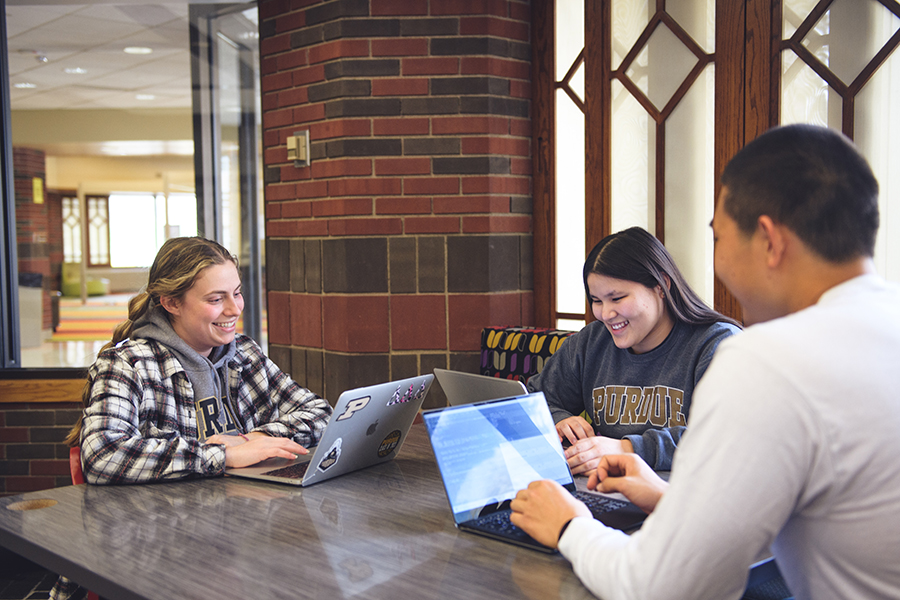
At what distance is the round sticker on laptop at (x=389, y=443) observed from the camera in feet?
5.73

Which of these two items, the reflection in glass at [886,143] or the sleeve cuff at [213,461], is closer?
the sleeve cuff at [213,461]

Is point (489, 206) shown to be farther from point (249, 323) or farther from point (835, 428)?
point (835, 428)

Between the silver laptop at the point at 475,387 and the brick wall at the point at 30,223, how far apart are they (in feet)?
9.97

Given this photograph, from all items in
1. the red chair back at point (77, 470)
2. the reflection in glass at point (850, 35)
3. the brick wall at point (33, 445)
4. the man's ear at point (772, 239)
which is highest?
the reflection in glass at point (850, 35)

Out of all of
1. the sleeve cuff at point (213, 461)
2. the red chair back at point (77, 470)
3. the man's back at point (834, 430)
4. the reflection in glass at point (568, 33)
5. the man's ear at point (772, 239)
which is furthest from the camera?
the reflection in glass at point (568, 33)

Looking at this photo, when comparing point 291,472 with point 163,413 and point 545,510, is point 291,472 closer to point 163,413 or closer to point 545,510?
point 163,413

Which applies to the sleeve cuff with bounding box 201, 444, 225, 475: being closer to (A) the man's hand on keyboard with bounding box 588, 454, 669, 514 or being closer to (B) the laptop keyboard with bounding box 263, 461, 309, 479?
(B) the laptop keyboard with bounding box 263, 461, 309, 479

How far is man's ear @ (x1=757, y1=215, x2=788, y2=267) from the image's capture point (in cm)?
91

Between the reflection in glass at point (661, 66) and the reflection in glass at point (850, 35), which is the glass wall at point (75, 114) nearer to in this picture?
the reflection in glass at point (661, 66)

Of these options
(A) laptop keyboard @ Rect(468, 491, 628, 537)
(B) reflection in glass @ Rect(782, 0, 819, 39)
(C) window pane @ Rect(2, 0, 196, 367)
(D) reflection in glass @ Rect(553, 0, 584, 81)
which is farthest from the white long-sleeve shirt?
(C) window pane @ Rect(2, 0, 196, 367)

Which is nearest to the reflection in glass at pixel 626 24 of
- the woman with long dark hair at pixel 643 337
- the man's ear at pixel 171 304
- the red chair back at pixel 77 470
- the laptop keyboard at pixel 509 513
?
the woman with long dark hair at pixel 643 337

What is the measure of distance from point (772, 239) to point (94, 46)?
4386mm

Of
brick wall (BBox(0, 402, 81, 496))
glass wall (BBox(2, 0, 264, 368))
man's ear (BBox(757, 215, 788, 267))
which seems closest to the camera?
man's ear (BBox(757, 215, 788, 267))

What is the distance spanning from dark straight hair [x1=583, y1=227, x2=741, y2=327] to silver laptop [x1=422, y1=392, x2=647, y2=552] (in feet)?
2.28
